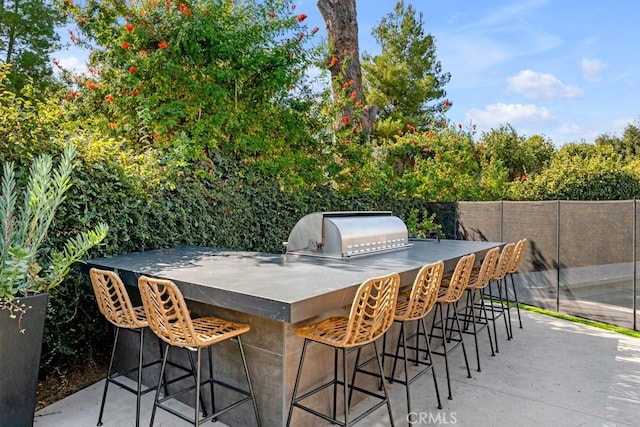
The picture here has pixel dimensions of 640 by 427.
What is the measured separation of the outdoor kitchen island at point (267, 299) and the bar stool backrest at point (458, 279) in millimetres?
248

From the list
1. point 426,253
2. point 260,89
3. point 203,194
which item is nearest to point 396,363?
point 426,253

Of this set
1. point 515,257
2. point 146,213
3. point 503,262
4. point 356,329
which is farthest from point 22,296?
point 515,257

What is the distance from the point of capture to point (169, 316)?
2.20 meters

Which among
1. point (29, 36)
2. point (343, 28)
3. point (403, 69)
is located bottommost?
point (343, 28)

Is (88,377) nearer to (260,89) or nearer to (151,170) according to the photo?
(151,170)

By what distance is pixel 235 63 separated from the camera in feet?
15.2

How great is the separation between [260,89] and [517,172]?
1184cm

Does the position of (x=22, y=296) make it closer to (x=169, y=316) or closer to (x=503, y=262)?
(x=169, y=316)

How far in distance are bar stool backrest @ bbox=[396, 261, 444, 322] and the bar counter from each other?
0.12 m

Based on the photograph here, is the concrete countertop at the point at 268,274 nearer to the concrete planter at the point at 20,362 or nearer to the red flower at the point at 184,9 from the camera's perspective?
the concrete planter at the point at 20,362

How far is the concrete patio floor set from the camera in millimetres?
2742

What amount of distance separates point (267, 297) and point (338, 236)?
150 centimetres

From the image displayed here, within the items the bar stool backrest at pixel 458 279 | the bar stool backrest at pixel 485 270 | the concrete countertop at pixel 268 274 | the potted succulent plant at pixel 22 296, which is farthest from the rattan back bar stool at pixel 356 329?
the bar stool backrest at pixel 485 270

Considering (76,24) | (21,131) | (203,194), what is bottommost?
(203,194)
